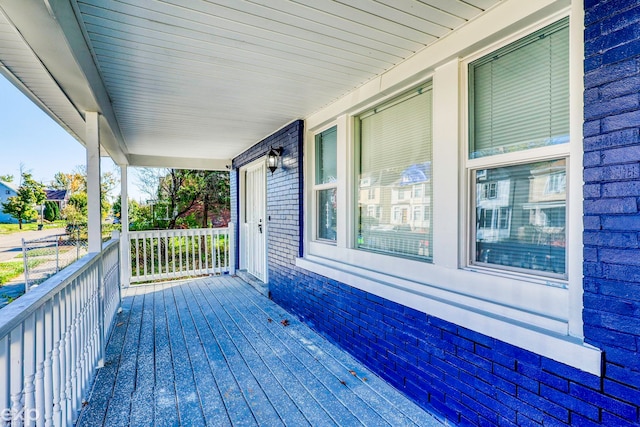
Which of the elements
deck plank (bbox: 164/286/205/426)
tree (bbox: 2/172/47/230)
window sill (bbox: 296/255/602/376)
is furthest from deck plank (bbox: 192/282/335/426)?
tree (bbox: 2/172/47/230)

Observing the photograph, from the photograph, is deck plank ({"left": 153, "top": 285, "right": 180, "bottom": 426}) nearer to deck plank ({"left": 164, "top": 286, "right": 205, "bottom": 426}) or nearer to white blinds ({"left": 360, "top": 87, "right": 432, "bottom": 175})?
deck plank ({"left": 164, "top": 286, "right": 205, "bottom": 426})

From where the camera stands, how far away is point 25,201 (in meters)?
2.70

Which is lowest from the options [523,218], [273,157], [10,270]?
[10,270]

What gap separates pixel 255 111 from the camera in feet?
12.3

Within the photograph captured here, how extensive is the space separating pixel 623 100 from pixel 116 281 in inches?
201

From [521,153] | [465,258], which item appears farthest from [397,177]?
[521,153]

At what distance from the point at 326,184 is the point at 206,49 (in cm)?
192

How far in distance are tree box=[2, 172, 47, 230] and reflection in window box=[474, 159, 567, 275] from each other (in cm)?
336

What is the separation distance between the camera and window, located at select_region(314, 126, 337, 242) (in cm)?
367

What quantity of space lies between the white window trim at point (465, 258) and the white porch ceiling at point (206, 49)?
0.18 m

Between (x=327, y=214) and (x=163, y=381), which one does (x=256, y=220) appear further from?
(x=163, y=381)

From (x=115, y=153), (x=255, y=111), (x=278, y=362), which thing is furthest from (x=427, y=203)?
(x=115, y=153)

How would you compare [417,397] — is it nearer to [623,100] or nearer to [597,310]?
[597,310]

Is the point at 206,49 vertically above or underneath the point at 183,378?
above
